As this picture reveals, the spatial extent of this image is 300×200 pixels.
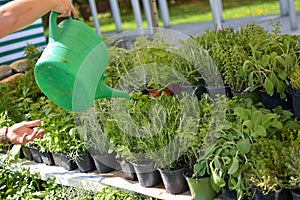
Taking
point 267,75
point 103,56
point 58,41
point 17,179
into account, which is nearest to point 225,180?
point 267,75

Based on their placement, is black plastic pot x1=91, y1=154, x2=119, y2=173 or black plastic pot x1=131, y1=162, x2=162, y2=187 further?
black plastic pot x1=91, y1=154, x2=119, y2=173

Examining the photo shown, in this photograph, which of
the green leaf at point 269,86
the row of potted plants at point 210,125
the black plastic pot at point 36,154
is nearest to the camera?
the row of potted plants at point 210,125

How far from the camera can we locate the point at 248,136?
1781 mm

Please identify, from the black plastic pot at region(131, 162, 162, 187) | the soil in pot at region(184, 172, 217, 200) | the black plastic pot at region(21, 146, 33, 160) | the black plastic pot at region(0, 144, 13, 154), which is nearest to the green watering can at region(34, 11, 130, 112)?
the black plastic pot at region(131, 162, 162, 187)

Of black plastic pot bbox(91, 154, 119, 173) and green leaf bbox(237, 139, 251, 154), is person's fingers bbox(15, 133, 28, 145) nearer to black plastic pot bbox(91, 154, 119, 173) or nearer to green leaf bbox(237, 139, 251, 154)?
black plastic pot bbox(91, 154, 119, 173)

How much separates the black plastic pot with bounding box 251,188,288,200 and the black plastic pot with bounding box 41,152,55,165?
1.21m

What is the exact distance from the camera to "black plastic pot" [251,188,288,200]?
1669 mm

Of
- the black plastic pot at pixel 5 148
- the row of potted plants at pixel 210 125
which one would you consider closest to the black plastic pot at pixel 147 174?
the row of potted plants at pixel 210 125

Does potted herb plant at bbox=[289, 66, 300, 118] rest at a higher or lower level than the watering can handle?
lower

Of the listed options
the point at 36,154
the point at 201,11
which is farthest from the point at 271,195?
the point at 201,11

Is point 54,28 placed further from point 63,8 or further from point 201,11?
point 201,11

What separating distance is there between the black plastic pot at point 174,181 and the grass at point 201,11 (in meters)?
4.24

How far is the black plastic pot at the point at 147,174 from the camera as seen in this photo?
202 cm

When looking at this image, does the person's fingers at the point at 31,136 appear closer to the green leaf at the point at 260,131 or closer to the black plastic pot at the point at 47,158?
the black plastic pot at the point at 47,158
